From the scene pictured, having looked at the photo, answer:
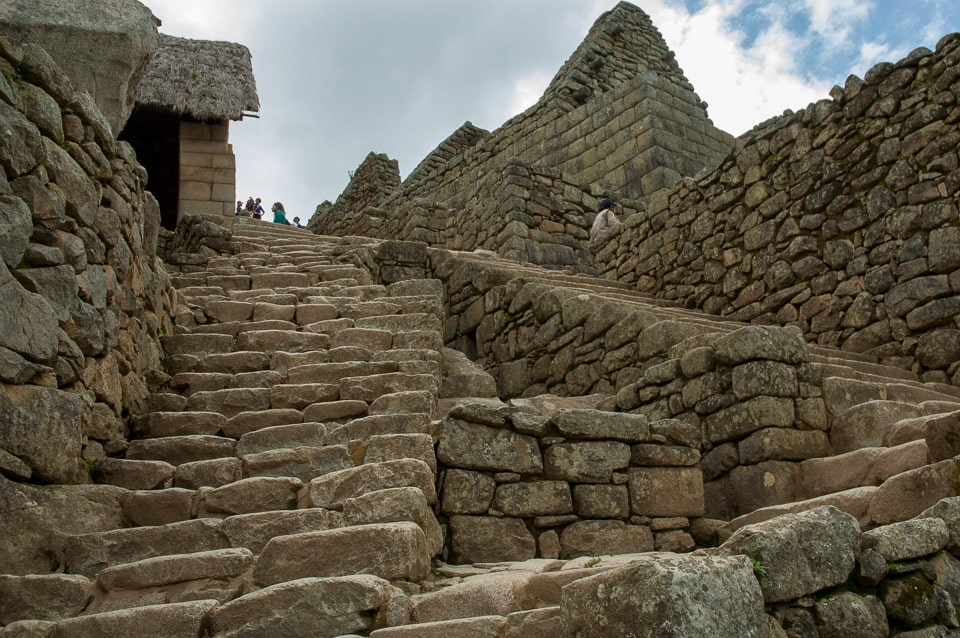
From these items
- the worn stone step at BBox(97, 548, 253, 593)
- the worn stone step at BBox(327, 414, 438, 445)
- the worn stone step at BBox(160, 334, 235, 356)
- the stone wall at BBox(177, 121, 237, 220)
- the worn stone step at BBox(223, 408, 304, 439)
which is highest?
the stone wall at BBox(177, 121, 237, 220)

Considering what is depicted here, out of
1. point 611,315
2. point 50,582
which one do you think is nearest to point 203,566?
point 50,582

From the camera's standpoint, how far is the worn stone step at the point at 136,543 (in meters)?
3.36

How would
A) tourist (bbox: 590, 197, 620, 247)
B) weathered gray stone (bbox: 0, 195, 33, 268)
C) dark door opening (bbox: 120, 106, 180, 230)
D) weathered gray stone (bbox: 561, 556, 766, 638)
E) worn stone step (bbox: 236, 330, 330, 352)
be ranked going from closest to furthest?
weathered gray stone (bbox: 561, 556, 766, 638) < weathered gray stone (bbox: 0, 195, 33, 268) < worn stone step (bbox: 236, 330, 330, 352) < tourist (bbox: 590, 197, 620, 247) < dark door opening (bbox: 120, 106, 180, 230)

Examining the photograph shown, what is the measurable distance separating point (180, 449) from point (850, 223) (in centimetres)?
606

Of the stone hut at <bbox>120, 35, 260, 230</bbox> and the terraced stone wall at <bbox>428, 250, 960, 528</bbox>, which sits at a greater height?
the stone hut at <bbox>120, 35, 260, 230</bbox>

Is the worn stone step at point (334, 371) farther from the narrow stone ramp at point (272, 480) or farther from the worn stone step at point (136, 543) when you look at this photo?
the worn stone step at point (136, 543)

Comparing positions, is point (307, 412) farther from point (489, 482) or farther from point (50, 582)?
point (50, 582)

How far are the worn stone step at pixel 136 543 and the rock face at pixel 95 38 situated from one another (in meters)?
2.53

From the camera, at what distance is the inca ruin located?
274 centimetres

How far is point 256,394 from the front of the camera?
501cm

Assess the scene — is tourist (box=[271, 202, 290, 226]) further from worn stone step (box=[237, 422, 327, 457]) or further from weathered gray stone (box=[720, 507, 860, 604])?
weathered gray stone (box=[720, 507, 860, 604])

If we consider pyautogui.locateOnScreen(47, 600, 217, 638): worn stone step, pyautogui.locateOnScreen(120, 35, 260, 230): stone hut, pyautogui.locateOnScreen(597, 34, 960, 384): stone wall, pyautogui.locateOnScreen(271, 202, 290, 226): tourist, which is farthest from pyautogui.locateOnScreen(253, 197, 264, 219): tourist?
pyautogui.locateOnScreen(47, 600, 217, 638): worn stone step

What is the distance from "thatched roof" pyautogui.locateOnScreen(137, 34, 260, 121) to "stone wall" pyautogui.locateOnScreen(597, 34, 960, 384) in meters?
6.51

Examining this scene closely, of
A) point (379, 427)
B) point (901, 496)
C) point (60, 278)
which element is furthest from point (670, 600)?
point (60, 278)
